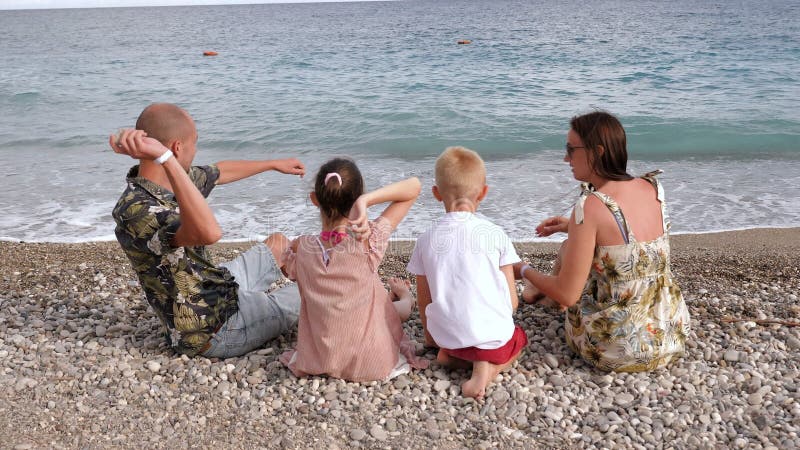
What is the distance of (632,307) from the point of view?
137 inches

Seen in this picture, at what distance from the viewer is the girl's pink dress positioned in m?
3.46

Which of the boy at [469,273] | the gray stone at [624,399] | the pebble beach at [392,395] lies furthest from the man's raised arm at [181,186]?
the gray stone at [624,399]

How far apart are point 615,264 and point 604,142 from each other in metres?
0.61

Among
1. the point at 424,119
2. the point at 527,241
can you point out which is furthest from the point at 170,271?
the point at 424,119

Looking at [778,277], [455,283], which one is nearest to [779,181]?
[778,277]

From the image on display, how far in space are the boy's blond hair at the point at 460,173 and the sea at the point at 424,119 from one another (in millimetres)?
975

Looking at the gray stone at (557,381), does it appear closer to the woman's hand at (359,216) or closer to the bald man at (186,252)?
the woman's hand at (359,216)

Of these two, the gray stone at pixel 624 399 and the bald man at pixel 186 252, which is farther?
the gray stone at pixel 624 399

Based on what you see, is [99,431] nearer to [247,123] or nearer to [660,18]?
[247,123]

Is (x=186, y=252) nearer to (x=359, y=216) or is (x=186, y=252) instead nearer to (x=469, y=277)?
(x=359, y=216)

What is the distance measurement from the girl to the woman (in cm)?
84

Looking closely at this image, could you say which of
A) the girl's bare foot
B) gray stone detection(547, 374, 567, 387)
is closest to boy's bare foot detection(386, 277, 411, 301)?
the girl's bare foot

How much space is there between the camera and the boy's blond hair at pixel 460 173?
3.36m

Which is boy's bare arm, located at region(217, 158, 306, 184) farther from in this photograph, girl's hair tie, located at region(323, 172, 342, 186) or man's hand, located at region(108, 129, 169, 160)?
man's hand, located at region(108, 129, 169, 160)
